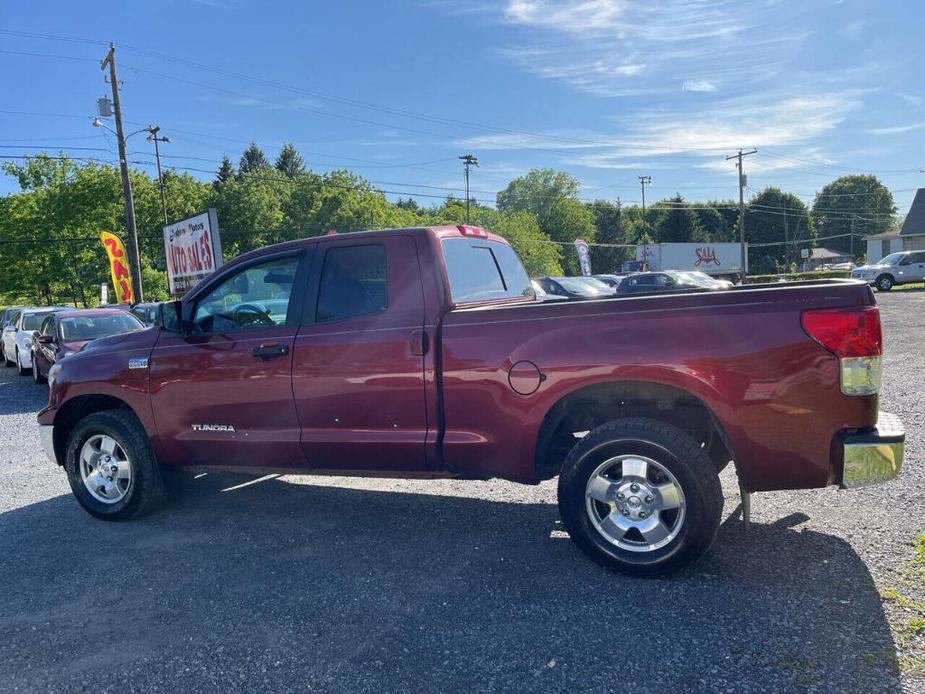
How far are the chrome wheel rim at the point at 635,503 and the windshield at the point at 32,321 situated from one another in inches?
637

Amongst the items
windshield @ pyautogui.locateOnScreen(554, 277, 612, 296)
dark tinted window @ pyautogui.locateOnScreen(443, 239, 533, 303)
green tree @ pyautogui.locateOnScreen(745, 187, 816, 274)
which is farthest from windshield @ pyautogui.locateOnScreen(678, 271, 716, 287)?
green tree @ pyautogui.locateOnScreen(745, 187, 816, 274)

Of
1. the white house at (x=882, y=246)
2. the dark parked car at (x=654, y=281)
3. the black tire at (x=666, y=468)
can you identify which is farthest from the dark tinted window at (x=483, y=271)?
the white house at (x=882, y=246)

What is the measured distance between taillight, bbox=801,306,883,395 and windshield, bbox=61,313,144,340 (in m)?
11.3

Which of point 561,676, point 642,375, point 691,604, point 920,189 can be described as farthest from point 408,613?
point 920,189

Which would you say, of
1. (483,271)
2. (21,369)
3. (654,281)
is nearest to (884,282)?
(654,281)

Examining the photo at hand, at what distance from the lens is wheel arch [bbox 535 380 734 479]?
150 inches

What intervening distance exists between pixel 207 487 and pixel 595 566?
3.67 meters

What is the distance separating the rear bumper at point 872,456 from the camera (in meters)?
3.35

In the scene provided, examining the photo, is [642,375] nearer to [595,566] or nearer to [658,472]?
[658,472]

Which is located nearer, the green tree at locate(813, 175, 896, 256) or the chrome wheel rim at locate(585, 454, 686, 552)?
the chrome wheel rim at locate(585, 454, 686, 552)

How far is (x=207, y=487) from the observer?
19.8 feet

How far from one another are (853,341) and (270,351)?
3.42 m

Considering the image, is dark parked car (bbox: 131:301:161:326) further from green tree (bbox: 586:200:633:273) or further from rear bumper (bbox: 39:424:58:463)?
green tree (bbox: 586:200:633:273)

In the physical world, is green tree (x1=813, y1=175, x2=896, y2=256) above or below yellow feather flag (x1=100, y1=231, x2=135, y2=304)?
above
